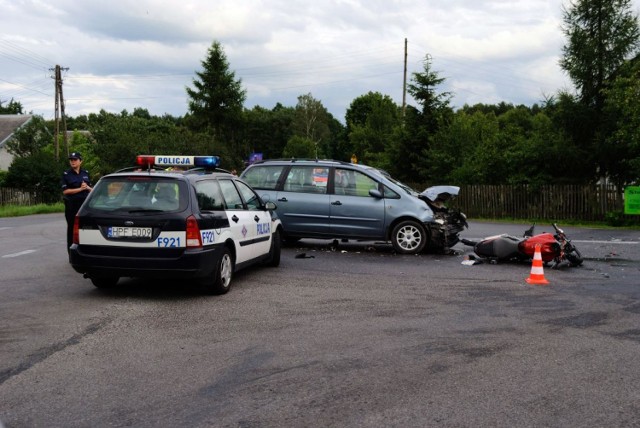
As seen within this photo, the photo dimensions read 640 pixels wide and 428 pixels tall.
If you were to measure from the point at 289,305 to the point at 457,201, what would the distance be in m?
23.4

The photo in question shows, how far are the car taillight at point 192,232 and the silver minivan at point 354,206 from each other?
5616 mm

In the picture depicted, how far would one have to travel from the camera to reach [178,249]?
27.3 feet

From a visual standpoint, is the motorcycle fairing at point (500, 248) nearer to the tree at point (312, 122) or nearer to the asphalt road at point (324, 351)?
the asphalt road at point (324, 351)

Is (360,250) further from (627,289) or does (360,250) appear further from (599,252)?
(627,289)

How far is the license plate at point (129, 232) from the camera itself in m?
8.34

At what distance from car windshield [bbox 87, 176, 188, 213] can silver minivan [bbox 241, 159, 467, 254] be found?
215 inches

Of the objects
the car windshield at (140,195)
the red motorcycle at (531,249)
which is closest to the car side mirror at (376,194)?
the red motorcycle at (531,249)

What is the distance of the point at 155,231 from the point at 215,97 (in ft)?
230

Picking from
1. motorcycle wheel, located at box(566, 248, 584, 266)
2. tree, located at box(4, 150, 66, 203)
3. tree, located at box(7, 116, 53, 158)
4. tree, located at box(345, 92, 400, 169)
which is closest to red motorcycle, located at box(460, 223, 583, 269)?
motorcycle wheel, located at box(566, 248, 584, 266)

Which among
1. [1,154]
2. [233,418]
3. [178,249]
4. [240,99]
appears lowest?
[233,418]

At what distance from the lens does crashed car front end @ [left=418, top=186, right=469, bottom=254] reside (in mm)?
13430

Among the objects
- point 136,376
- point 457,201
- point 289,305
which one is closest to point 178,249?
point 289,305

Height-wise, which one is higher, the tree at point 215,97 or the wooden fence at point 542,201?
the tree at point 215,97

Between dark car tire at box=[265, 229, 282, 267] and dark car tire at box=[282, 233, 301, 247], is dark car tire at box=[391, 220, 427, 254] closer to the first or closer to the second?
dark car tire at box=[282, 233, 301, 247]
